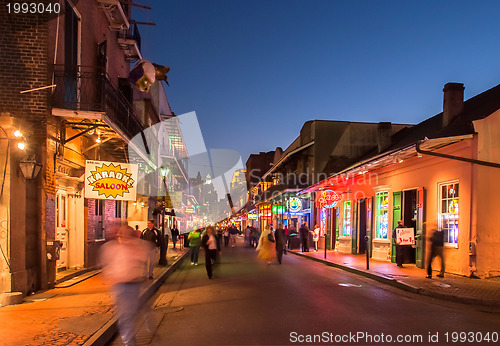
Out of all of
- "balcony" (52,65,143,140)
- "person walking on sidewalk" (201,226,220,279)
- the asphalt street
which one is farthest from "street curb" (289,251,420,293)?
"balcony" (52,65,143,140)

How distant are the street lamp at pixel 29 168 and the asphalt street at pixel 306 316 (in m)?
3.91

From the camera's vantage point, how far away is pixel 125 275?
580 cm

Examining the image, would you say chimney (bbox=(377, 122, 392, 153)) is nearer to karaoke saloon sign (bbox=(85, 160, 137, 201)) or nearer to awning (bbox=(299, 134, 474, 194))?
awning (bbox=(299, 134, 474, 194))

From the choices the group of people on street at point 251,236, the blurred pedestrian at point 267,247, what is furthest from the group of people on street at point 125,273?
the group of people on street at point 251,236

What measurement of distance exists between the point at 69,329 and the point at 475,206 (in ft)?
36.9

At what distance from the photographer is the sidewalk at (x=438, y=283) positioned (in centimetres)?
945

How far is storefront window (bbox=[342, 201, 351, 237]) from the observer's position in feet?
74.8

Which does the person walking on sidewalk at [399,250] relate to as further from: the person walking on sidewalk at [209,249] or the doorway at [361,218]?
the person walking on sidewalk at [209,249]

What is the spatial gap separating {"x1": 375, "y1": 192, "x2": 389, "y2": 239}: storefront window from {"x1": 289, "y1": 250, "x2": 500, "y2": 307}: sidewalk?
309 cm

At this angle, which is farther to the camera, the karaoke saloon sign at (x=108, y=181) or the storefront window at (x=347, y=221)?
the storefront window at (x=347, y=221)

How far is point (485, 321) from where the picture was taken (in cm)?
752

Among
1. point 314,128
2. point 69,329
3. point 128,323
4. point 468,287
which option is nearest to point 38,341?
point 69,329

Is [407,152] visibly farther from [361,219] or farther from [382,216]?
[361,219]

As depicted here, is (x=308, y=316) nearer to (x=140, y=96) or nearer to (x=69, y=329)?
→ (x=69, y=329)
